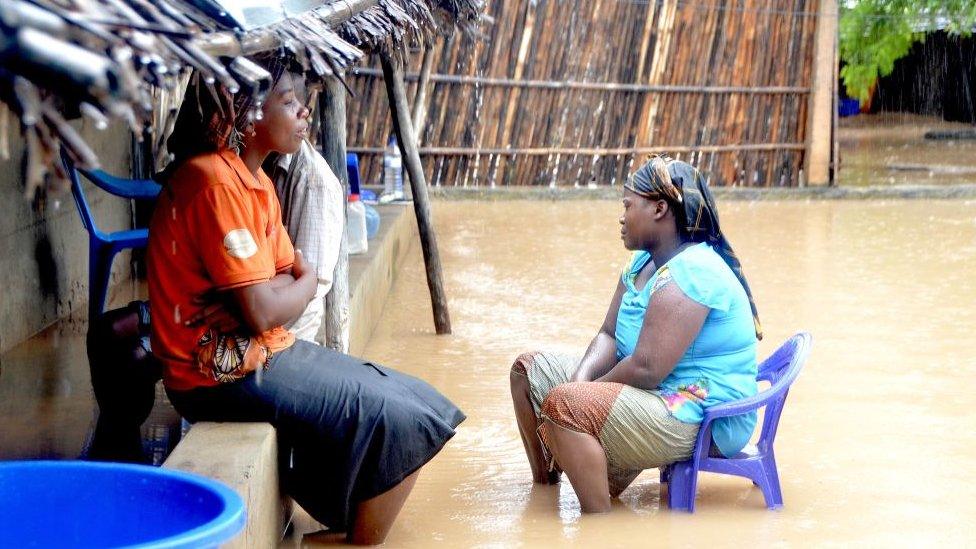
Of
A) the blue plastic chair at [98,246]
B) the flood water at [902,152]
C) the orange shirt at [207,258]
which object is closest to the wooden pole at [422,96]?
the blue plastic chair at [98,246]

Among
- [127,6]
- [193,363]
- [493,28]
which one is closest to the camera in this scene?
[127,6]

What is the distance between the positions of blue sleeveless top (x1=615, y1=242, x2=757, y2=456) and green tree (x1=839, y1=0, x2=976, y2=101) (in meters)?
13.1

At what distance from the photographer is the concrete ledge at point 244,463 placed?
3.18 meters

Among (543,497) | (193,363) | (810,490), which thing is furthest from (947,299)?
(193,363)

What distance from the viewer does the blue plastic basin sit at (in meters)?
2.54

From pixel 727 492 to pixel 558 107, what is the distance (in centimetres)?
883

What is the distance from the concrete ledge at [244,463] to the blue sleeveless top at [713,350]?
135 centimetres

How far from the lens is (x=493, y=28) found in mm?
12523

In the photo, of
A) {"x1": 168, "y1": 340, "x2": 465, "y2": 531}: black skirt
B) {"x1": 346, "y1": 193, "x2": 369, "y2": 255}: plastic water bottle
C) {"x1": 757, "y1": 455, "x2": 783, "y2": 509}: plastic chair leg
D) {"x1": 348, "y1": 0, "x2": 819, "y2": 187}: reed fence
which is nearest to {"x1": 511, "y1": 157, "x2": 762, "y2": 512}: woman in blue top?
{"x1": 757, "y1": 455, "x2": 783, "y2": 509}: plastic chair leg

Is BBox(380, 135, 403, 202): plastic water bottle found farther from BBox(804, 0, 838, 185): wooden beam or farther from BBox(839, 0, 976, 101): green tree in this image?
BBox(839, 0, 976, 101): green tree

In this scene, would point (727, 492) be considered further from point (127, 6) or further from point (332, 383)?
point (127, 6)

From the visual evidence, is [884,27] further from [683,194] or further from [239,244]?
[239,244]

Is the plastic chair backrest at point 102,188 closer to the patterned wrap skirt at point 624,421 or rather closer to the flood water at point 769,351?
the flood water at point 769,351

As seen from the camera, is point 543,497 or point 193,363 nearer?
point 193,363
